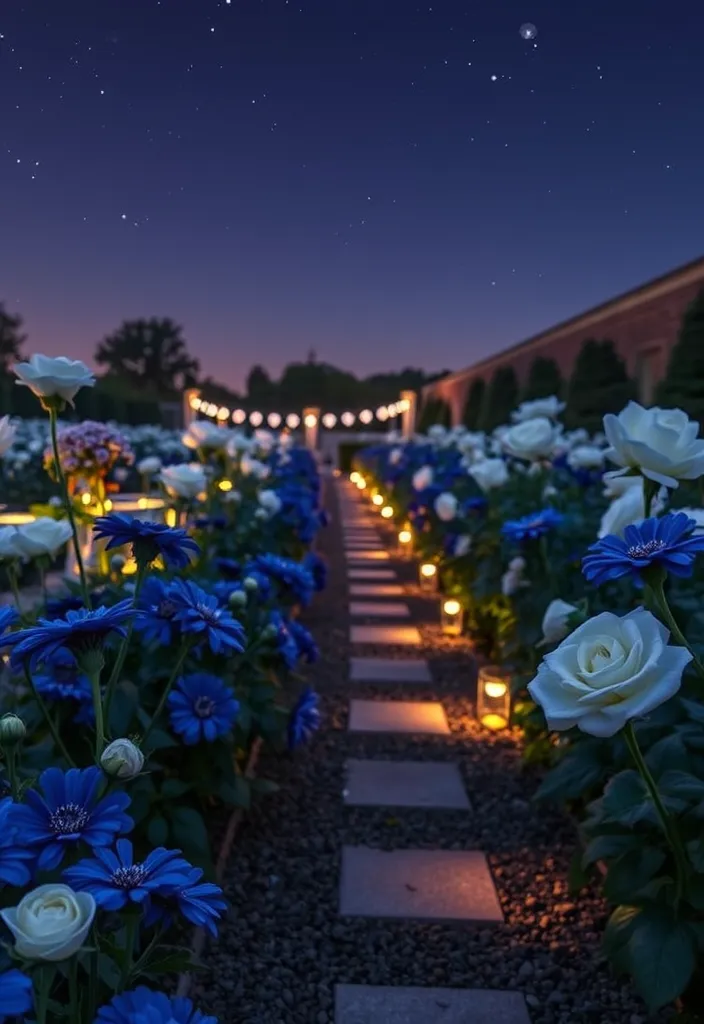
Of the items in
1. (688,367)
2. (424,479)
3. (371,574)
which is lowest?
(371,574)

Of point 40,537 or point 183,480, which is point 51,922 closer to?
point 40,537

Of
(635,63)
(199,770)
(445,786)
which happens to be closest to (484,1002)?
(199,770)

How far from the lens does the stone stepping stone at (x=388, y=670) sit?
3.91 metres

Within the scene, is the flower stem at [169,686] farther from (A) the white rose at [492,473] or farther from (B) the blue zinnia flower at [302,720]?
(A) the white rose at [492,473]

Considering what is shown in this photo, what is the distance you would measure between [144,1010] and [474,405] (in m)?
17.8

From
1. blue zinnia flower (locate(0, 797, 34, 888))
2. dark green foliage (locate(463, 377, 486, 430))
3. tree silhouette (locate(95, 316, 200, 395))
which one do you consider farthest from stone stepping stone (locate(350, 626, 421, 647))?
tree silhouette (locate(95, 316, 200, 395))

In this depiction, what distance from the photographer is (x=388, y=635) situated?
4789mm

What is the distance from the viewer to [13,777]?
88cm

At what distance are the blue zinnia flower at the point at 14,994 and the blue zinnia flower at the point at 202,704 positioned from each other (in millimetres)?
1119

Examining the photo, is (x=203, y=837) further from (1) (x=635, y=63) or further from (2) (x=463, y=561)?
(1) (x=635, y=63)

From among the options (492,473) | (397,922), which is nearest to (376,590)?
(492,473)

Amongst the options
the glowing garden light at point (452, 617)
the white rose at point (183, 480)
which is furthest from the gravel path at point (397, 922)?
the glowing garden light at point (452, 617)

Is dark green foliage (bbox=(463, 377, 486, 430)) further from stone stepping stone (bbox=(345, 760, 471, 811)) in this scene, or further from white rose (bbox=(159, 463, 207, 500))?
white rose (bbox=(159, 463, 207, 500))

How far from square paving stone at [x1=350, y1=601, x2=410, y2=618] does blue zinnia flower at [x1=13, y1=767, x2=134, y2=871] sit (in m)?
4.46
